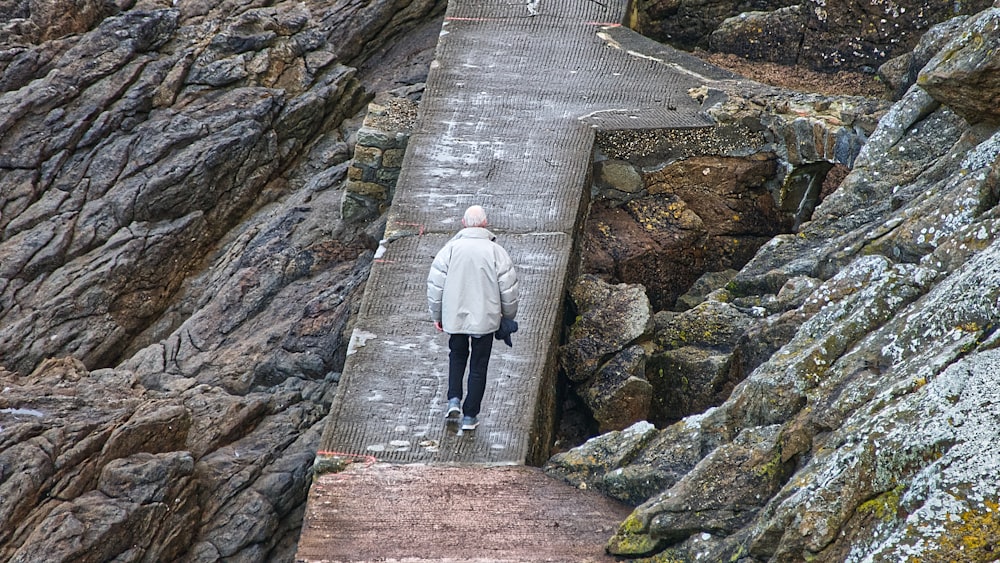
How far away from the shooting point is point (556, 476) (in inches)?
329

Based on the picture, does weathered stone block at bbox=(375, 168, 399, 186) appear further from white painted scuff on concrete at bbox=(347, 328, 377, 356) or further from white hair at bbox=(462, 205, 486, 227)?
white hair at bbox=(462, 205, 486, 227)

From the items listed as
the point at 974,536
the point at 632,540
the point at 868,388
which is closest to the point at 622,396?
the point at 632,540

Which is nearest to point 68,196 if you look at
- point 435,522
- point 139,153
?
point 139,153

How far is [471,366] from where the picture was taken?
8688mm

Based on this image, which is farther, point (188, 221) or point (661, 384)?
point (188, 221)

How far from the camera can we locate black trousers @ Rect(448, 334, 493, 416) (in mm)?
8570

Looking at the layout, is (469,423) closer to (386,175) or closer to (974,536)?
(974,536)

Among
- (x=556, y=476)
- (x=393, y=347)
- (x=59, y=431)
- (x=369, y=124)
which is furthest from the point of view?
(x=369, y=124)

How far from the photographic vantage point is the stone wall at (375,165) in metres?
12.5

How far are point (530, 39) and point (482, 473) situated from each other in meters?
7.23

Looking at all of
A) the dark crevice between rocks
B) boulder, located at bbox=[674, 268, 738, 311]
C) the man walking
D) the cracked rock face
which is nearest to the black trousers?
the man walking

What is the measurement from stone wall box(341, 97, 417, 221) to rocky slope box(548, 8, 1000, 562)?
12.7ft

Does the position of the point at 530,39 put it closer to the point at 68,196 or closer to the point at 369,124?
the point at 369,124

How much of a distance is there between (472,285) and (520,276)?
197 cm
